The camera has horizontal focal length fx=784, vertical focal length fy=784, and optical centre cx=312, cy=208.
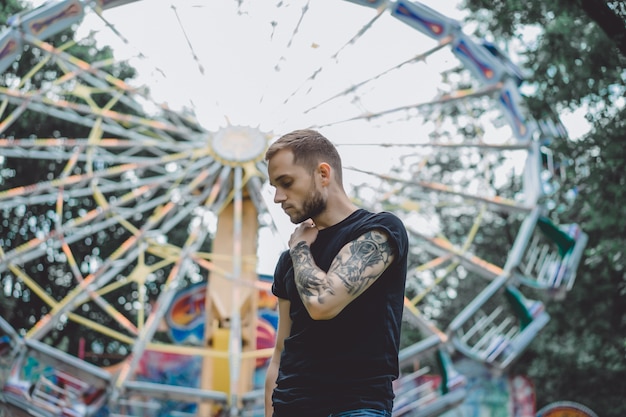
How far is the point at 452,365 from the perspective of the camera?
11914mm

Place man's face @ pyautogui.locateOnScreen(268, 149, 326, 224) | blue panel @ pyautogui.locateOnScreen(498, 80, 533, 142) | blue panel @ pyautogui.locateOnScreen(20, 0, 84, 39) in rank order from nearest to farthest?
man's face @ pyautogui.locateOnScreen(268, 149, 326, 224)
blue panel @ pyautogui.locateOnScreen(20, 0, 84, 39)
blue panel @ pyautogui.locateOnScreen(498, 80, 533, 142)

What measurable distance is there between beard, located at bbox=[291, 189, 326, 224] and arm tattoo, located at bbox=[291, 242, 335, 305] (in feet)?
0.31

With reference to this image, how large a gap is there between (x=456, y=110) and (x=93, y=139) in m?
8.14

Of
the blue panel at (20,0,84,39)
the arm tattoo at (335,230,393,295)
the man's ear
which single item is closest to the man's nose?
the man's ear

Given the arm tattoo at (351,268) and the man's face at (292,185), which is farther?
the man's face at (292,185)

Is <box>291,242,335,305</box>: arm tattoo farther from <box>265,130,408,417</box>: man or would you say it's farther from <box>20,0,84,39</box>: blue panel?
<box>20,0,84,39</box>: blue panel

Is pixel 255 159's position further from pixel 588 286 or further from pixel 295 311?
pixel 295 311

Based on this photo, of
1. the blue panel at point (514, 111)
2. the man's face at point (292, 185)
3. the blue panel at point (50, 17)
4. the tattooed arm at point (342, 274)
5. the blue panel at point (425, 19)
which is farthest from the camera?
the blue panel at point (514, 111)

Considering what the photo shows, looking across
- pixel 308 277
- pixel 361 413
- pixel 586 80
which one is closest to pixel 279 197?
pixel 308 277

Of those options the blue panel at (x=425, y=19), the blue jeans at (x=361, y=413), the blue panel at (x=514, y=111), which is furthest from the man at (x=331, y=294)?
the blue panel at (x=514, y=111)

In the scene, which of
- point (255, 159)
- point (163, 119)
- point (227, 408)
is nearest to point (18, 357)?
point (227, 408)

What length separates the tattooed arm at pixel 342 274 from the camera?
6.48 feet

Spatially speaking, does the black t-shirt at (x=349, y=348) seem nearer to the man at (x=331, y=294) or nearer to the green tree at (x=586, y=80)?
the man at (x=331, y=294)

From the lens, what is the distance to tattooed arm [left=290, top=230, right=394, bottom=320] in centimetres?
198
